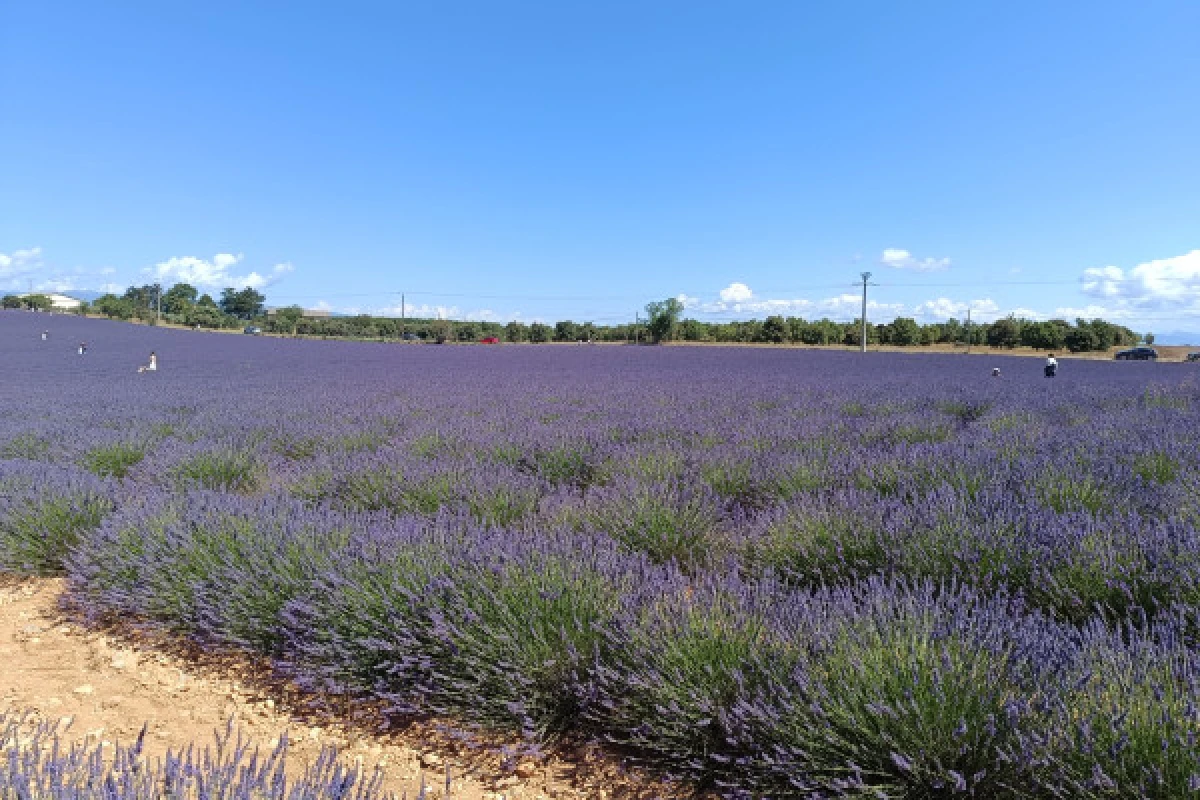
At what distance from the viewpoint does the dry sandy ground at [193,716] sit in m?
1.81

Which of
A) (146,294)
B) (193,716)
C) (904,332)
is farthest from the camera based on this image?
(146,294)

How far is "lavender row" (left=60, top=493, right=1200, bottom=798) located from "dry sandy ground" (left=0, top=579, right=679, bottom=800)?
0.11 metres

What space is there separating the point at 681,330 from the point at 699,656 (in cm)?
6045

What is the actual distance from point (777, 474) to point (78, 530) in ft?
13.1

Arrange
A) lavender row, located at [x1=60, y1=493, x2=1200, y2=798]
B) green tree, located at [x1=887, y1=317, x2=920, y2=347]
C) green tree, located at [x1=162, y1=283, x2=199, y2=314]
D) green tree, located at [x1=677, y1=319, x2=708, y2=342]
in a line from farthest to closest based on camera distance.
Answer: green tree, located at [x1=162, y1=283, x2=199, y2=314] → green tree, located at [x1=677, y1=319, x2=708, y2=342] → green tree, located at [x1=887, y1=317, x2=920, y2=347] → lavender row, located at [x1=60, y1=493, x2=1200, y2=798]

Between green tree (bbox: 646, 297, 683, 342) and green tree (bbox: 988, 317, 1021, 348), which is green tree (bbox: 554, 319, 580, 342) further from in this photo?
green tree (bbox: 988, 317, 1021, 348)

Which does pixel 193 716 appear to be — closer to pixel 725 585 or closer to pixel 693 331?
pixel 725 585

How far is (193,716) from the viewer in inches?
87.0

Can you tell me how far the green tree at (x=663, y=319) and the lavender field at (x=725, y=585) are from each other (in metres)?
57.0

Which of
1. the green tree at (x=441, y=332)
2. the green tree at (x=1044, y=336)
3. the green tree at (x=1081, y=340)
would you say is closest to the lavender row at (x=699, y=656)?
the green tree at (x=1044, y=336)

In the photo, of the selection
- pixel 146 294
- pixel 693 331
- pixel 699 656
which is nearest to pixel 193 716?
pixel 699 656

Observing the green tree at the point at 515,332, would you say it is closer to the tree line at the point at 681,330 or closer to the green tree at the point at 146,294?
the tree line at the point at 681,330

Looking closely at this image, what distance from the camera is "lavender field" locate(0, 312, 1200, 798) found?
1.44 m

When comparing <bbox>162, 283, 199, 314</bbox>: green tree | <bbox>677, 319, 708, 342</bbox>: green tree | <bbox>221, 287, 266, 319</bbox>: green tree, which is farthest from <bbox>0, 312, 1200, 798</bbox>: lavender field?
<bbox>221, 287, 266, 319</bbox>: green tree
